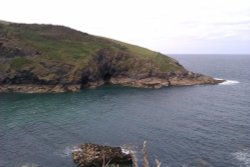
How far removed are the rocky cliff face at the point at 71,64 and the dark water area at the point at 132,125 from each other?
13888 mm

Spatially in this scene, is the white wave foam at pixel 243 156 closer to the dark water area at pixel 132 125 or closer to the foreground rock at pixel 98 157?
the dark water area at pixel 132 125

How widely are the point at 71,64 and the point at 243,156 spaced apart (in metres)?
106

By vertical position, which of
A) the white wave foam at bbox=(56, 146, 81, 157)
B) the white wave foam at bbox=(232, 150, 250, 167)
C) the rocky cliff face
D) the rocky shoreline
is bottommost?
the white wave foam at bbox=(56, 146, 81, 157)

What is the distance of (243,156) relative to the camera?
68312mm

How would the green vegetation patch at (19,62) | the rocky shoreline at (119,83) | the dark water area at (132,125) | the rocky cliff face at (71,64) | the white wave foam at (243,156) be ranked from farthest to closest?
1. the green vegetation patch at (19,62)
2. the rocky cliff face at (71,64)
3. the rocky shoreline at (119,83)
4. the dark water area at (132,125)
5. the white wave foam at (243,156)

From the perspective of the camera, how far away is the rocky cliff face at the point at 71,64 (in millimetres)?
150750

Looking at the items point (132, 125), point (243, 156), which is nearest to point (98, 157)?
point (132, 125)

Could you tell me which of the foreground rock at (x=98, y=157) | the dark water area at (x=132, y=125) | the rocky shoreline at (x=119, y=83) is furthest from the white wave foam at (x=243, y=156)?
the rocky shoreline at (x=119, y=83)

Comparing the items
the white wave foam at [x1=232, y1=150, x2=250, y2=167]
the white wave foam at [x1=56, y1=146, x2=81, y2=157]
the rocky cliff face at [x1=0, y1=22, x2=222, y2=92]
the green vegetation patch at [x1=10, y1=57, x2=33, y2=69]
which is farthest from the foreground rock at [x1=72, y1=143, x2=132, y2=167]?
the green vegetation patch at [x1=10, y1=57, x2=33, y2=69]

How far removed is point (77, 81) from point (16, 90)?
26258mm

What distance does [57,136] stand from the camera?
270 feet

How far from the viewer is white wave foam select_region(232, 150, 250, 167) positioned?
65500 mm

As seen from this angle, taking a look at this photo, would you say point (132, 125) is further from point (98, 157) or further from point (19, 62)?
point (19, 62)

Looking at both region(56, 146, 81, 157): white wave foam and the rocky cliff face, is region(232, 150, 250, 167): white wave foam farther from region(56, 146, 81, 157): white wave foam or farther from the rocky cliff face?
the rocky cliff face
